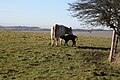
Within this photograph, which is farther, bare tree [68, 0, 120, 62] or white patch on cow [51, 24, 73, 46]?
white patch on cow [51, 24, 73, 46]

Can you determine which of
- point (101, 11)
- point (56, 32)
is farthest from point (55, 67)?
point (56, 32)

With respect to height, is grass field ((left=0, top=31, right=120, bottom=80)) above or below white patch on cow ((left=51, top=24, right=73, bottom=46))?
below

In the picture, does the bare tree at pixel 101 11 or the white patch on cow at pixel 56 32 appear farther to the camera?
the white patch on cow at pixel 56 32

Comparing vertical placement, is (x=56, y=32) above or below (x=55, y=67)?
above

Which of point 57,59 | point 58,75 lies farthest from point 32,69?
point 57,59

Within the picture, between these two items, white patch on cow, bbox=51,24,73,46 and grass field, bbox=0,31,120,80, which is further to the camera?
white patch on cow, bbox=51,24,73,46

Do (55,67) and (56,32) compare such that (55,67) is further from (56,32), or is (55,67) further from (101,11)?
(56,32)

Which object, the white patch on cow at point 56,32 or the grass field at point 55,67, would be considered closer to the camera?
the grass field at point 55,67

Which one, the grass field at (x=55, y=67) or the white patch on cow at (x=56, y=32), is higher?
the white patch on cow at (x=56, y=32)

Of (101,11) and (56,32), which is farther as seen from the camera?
(56,32)

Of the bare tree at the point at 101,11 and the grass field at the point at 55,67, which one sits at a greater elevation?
the bare tree at the point at 101,11

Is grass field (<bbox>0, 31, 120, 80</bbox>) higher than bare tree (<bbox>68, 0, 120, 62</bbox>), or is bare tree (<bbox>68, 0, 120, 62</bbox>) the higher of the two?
bare tree (<bbox>68, 0, 120, 62</bbox>)

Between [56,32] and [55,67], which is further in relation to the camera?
[56,32]

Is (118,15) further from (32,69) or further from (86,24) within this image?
(32,69)
